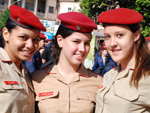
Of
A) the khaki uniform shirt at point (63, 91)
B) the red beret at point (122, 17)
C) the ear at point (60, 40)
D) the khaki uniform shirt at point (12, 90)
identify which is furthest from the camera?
the ear at point (60, 40)

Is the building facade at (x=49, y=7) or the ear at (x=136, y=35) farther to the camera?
the building facade at (x=49, y=7)

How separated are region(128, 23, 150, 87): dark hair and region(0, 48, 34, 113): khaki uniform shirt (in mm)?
1179

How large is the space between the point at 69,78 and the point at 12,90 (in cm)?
86

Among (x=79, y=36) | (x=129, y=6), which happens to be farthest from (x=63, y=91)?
(x=129, y=6)

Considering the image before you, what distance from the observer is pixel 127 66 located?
2.21 m

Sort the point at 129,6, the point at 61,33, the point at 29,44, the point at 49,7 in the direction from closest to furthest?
the point at 29,44 < the point at 61,33 < the point at 129,6 < the point at 49,7

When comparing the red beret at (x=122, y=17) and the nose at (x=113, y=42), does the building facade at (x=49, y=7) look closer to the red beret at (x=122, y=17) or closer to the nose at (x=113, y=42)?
the red beret at (x=122, y=17)

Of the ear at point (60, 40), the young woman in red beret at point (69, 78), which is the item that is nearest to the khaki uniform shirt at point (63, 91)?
the young woman in red beret at point (69, 78)

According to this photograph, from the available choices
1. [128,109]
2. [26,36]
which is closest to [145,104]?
[128,109]

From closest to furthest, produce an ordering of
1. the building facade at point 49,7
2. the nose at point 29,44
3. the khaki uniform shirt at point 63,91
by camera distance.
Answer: the nose at point 29,44, the khaki uniform shirt at point 63,91, the building facade at point 49,7

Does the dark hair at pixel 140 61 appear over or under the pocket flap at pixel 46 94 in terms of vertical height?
over

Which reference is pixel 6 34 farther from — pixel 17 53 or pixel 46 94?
pixel 46 94

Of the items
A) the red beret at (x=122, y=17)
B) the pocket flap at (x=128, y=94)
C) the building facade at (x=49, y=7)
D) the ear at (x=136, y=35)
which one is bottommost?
the building facade at (x=49, y=7)

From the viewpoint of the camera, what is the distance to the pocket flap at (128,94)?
1.89 m
